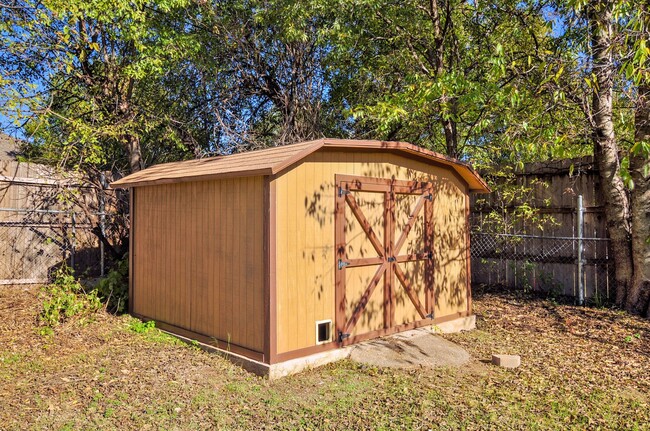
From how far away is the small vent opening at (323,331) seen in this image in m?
5.38

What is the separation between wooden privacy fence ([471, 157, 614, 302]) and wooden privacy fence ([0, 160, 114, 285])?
275 inches

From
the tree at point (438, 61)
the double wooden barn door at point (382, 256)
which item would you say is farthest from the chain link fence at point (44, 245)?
the tree at point (438, 61)

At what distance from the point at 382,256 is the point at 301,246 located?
1.26 meters

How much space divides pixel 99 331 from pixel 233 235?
2.53 metres

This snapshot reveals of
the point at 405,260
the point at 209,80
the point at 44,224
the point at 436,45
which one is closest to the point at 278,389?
the point at 405,260

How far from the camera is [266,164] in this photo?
5008 millimetres

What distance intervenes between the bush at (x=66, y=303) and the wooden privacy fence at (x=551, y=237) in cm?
651

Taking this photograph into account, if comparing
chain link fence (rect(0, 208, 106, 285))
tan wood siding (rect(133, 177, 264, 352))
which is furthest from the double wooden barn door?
chain link fence (rect(0, 208, 106, 285))

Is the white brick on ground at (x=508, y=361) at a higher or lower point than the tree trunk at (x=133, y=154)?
lower

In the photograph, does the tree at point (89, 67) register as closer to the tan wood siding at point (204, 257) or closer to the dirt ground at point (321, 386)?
the tan wood siding at point (204, 257)

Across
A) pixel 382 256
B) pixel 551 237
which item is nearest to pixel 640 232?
pixel 551 237

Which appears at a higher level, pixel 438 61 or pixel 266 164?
pixel 438 61

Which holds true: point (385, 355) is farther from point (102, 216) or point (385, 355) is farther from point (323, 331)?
point (102, 216)

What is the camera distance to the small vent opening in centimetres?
538
